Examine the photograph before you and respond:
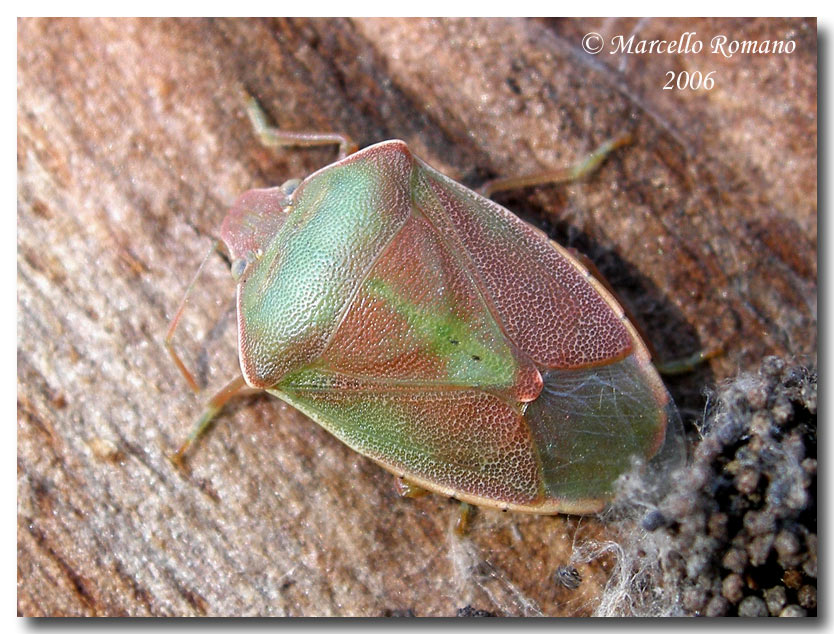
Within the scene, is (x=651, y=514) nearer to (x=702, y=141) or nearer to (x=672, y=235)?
(x=672, y=235)

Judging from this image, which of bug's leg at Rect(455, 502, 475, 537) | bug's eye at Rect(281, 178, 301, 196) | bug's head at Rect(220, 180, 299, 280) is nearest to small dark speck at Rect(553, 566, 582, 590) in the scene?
bug's leg at Rect(455, 502, 475, 537)

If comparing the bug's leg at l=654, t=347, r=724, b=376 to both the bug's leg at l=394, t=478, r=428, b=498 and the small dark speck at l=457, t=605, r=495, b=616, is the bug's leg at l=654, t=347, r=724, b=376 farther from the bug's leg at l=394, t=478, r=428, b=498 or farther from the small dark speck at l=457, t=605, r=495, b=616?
the small dark speck at l=457, t=605, r=495, b=616

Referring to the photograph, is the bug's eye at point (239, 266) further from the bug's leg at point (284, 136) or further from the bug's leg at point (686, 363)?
the bug's leg at point (686, 363)

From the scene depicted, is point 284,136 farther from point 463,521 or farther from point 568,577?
point 568,577

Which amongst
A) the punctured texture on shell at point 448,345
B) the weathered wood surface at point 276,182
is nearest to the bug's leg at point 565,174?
the weathered wood surface at point 276,182

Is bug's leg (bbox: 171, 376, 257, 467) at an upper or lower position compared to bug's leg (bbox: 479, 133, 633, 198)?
lower
